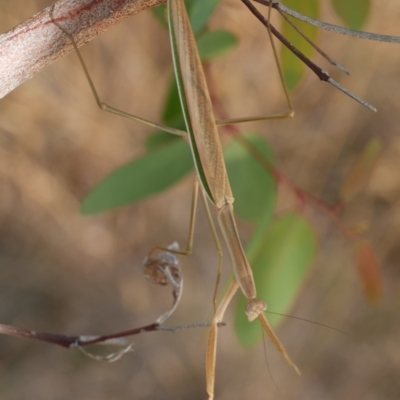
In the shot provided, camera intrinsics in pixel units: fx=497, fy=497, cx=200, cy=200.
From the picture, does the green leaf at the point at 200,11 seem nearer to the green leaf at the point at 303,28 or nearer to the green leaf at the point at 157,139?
the green leaf at the point at 303,28

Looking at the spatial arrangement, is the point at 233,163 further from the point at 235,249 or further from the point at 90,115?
the point at 90,115

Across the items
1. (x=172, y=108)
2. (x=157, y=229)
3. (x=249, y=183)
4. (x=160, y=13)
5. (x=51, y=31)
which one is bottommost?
(x=51, y=31)

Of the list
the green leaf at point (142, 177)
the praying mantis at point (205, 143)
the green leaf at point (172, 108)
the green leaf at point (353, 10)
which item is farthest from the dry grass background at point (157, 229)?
the praying mantis at point (205, 143)

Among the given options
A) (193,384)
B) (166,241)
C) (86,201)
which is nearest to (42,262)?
(166,241)

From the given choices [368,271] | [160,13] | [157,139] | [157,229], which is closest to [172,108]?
[157,139]

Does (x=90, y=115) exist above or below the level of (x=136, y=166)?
above

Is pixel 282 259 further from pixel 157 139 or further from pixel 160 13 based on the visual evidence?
pixel 160 13

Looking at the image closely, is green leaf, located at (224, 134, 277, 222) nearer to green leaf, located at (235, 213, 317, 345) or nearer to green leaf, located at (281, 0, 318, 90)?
green leaf, located at (235, 213, 317, 345)

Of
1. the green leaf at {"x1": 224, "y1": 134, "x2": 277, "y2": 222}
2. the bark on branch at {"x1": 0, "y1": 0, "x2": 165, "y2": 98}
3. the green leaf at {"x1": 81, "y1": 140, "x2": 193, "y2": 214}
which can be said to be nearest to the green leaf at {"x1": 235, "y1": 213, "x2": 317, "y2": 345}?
the green leaf at {"x1": 224, "y1": 134, "x2": 277, "y2": 222}

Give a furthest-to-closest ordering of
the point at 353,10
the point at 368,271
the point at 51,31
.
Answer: the point at 368,271
the point at 353,10
the point at 51,31
